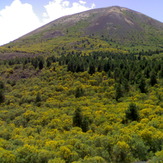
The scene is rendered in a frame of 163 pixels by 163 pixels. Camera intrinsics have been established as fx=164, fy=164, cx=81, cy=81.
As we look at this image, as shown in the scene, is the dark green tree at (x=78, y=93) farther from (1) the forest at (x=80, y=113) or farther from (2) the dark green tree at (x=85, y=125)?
(2) the dark green tree at (x=85, y=125)

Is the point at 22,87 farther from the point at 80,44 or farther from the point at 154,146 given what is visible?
the point at 80,44

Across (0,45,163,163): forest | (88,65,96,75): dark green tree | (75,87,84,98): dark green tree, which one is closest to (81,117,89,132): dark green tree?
(0,45,163,163): forest

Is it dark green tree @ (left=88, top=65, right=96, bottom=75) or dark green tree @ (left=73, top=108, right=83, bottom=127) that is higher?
dark green tree @ (left=88, top=65, right=96, bottom=75)

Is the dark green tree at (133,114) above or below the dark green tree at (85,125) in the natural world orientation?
above

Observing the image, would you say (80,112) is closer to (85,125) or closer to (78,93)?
(85,125)

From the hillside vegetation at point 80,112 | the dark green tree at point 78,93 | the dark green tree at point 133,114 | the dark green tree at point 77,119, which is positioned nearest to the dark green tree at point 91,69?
the hillside vegetation at point 80,112

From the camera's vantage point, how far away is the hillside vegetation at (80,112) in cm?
2231

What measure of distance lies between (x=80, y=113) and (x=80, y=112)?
53cm

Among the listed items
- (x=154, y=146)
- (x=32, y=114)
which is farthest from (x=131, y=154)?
(x=32, y=114)

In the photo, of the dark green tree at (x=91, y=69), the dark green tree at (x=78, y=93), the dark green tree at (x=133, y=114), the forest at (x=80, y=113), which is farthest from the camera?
the dark green tree at (x=91, y=69)

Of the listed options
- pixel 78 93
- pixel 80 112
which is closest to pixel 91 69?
pixel 78 93

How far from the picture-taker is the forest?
2228 cm

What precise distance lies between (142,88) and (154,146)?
3969cm

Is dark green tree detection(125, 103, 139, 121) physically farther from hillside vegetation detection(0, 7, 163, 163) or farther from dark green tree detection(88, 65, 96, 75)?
dark green tree detection(88, 65, 96, 75)
